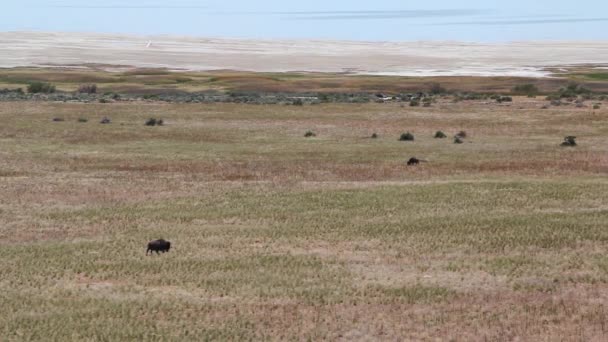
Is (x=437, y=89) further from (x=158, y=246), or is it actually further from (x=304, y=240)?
(x=158, y=246)

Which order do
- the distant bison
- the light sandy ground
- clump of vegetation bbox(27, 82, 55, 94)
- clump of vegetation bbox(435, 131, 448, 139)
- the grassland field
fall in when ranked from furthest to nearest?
1. the light sandy ground
2. clump of vegetation bbox(27, 82, 55, 94)
3. clump of vegetation bbox(435, 131, 448, 139)
4. the distant bison
5. the grassland field

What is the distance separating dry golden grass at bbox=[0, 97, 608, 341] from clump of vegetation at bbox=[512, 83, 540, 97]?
42.2 m

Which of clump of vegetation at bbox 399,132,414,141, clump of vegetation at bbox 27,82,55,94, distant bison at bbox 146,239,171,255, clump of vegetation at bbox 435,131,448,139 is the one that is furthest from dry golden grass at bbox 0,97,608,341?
clump of vegetation at bbox 27,82,55,94

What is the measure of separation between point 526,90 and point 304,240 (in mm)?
68220

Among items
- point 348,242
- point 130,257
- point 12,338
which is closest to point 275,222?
point 348,242

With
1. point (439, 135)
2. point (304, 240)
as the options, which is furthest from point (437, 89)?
point (304, 240)

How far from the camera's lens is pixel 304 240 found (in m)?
19.6

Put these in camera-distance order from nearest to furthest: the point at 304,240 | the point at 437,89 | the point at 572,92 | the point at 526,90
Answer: the point at 304,240, the point at 572,92, the point at 526,90, the point at 437,89

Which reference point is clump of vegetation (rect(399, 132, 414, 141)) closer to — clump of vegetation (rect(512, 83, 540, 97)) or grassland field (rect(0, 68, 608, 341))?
grassland field (rect(0, 68, 608, 341))

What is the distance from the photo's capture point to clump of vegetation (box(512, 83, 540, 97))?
8098 centimetres

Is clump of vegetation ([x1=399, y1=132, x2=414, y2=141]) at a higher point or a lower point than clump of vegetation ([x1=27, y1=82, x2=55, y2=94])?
higher

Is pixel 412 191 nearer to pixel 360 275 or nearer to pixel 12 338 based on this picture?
pixel 360 275

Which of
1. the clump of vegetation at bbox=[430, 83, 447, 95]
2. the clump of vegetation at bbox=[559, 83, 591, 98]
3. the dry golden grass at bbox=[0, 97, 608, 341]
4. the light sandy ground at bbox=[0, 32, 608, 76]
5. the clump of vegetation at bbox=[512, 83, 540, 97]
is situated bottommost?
the light sandy ground at bbox=[0, 32, 608, 76]

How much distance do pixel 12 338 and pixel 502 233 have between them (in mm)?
10401
